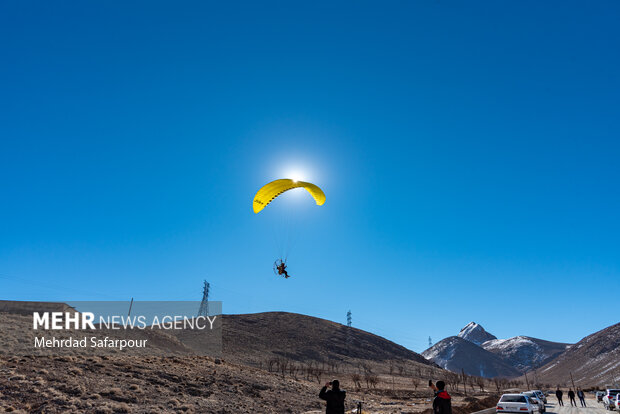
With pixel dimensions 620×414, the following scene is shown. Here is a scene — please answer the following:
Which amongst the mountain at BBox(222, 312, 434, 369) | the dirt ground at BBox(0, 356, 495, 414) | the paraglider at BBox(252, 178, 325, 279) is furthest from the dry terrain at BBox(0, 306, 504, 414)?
the mountain at BBox(222, 312, 434, 369)

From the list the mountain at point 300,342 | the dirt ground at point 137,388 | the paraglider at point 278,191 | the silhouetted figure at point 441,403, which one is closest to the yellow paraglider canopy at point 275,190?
the paraglider at point 278,191

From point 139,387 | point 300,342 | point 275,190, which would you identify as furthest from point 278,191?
point 300,342

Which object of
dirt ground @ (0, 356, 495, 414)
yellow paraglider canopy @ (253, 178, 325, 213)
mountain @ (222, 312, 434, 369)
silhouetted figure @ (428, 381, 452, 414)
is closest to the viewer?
silhouetted figure @ (428, 381, 452, 414)

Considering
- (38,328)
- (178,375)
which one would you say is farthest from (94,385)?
(38,328)

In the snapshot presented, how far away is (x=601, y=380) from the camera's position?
147125 mm

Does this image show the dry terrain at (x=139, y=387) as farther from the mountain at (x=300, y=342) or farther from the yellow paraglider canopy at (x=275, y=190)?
the mountain at (x=300, y=342)

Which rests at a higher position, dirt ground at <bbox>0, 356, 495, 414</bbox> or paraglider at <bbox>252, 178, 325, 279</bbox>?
paraglider at <bbox>252, 178, 325, 279</bbox>

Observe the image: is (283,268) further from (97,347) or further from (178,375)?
(97,347)

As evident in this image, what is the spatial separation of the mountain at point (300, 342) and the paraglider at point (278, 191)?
53.4 meters

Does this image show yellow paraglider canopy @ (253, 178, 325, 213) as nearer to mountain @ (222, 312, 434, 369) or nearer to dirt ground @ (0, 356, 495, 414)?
dirt ground @ (0, 356, 495, 414)

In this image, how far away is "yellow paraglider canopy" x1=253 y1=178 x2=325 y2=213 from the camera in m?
24.3

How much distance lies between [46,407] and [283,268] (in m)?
13.8

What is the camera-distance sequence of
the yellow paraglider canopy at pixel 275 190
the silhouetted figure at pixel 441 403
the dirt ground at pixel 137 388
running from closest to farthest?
1. the silhouetted figure at pixel 441 403
2. the dirt ground at pixel 137 388
3. the yellow paraglider canopy at pixel 275 190

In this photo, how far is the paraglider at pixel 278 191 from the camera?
2433cm
